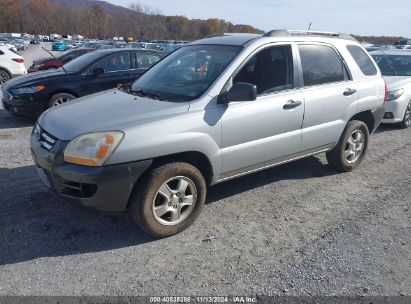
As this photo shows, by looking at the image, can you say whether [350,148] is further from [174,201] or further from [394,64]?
[394,64]

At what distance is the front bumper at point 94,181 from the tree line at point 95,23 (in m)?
105

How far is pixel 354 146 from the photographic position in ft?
17.7

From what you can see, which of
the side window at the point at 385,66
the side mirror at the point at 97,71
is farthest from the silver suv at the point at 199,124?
the side window at the point at 385,66

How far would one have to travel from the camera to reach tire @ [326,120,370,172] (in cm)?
514

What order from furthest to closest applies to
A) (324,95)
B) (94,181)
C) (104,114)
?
1. (324,95)
2. (104,114)
3. (94,181)

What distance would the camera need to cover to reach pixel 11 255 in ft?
10.6

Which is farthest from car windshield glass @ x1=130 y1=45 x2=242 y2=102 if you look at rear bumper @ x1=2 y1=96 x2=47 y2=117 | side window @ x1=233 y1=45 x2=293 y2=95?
rear bumper @ x1=2 y1=96 x2=47 y2=117

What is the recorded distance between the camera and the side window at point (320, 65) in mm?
4520

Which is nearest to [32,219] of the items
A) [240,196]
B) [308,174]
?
[240,196]

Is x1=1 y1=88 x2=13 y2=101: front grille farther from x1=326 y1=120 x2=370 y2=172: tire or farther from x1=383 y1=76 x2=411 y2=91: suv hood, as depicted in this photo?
x1=383 y1=76 x2=411 y2=91: suv hood

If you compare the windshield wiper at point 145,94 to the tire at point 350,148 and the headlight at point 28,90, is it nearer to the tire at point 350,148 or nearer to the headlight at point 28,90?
the tire at point 350,148

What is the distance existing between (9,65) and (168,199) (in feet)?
38.5

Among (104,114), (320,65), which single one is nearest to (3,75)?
(104,114)

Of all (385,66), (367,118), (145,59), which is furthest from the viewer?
(385,66)
